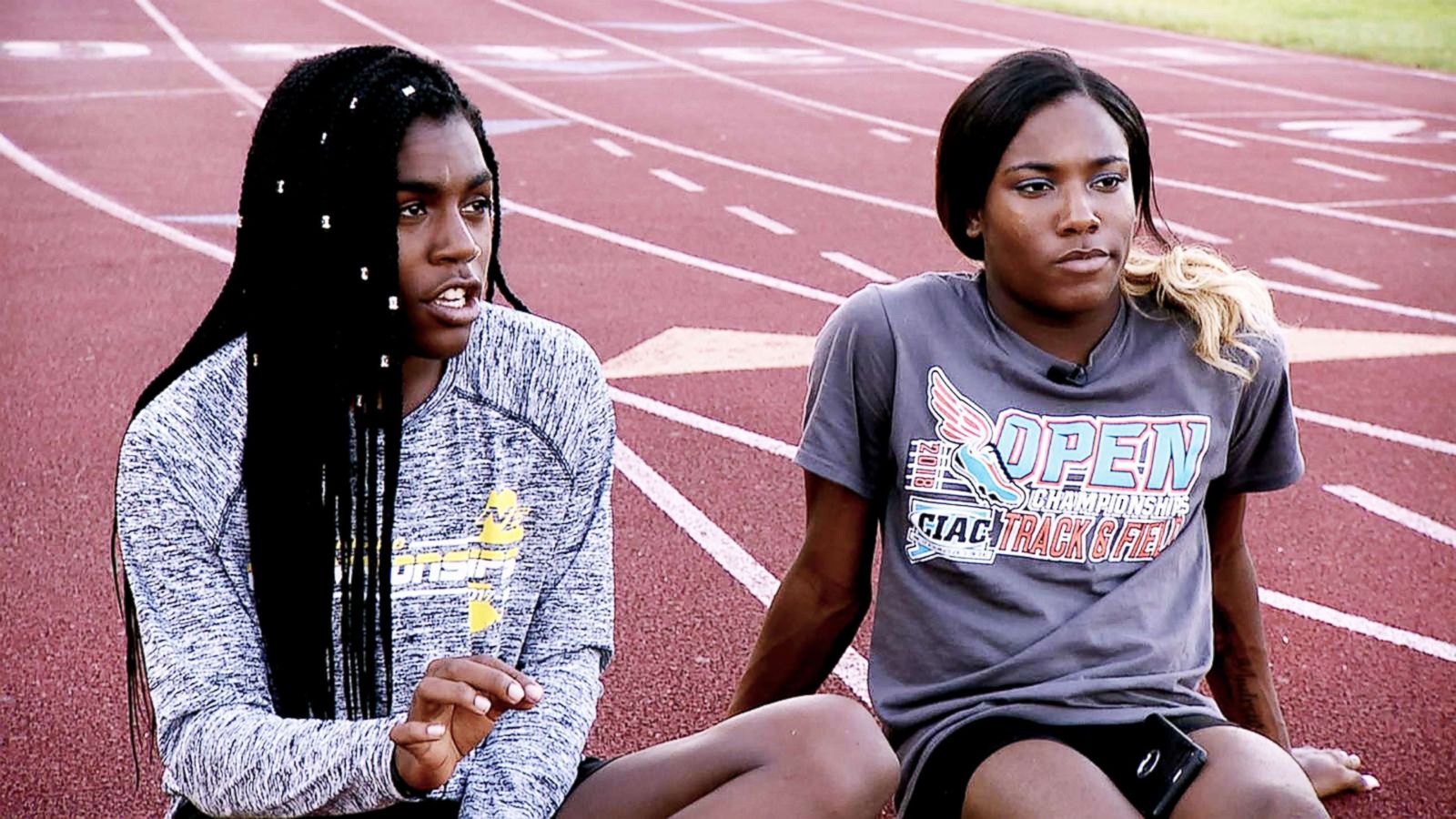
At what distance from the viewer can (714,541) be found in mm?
5055

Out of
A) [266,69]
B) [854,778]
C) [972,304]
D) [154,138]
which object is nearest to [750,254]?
[154,138]

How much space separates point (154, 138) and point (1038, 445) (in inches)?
401

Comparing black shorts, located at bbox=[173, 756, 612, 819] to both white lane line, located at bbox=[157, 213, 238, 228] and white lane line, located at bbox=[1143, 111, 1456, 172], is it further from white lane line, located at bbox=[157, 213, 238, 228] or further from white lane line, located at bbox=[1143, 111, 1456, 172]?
white lane line, located at bbox=[1143, 111, 1456, 172]

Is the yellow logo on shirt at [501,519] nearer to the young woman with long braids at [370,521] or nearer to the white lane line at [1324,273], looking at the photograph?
the young woman with long braids at [370,521]

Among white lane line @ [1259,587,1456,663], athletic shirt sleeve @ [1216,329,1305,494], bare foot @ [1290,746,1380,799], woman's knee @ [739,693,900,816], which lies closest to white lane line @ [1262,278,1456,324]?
white lane line @ [1259,587,1456,663]

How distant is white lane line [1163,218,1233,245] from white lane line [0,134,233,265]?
16.6 feet

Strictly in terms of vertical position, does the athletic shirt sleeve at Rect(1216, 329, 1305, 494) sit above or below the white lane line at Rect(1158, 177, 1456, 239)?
above

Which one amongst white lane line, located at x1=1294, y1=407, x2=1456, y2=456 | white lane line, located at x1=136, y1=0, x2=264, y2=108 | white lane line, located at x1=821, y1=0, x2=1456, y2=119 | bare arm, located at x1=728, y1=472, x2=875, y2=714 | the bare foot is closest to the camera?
bare arm, located at x1=728, y1=472, x2=875, y2=714

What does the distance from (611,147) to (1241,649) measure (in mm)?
9483

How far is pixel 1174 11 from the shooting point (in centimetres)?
2359

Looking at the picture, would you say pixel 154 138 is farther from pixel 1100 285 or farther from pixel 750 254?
pixel 1100 285

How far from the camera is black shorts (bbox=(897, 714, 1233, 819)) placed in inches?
104

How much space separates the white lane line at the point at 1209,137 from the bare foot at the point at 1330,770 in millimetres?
10049

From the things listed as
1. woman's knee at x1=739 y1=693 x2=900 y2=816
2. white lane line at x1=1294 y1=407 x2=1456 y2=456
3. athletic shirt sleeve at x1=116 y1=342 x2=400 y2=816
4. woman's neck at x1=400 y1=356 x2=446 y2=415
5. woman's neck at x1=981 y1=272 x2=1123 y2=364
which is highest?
woman's neck at x1=981 y1=272 x2=1123 y2=364
